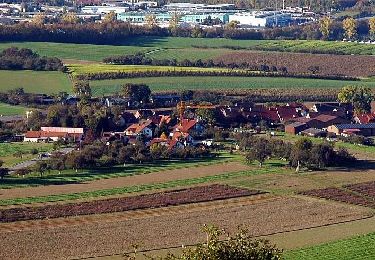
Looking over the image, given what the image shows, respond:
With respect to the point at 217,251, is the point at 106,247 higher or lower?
lower

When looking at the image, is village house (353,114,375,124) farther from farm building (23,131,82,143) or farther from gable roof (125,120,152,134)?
farm building (23,131,82,143)

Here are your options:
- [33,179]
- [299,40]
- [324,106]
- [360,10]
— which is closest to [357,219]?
[33,179]

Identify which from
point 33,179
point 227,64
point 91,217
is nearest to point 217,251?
point 91,217

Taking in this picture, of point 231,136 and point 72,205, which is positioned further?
point 231,136

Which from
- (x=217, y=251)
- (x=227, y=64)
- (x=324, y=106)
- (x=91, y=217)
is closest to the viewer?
(x=217, y=251)

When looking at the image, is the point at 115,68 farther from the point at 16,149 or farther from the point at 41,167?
the point at 41,167

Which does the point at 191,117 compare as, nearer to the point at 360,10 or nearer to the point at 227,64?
the point at 227,64

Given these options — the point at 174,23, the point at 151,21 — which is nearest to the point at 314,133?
the point at 174,23

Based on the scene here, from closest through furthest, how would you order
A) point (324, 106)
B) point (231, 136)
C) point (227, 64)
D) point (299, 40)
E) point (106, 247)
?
point (106, 247) < point (231, 136) < point (324, 106) < point (227, 64) < point (299, 40)
